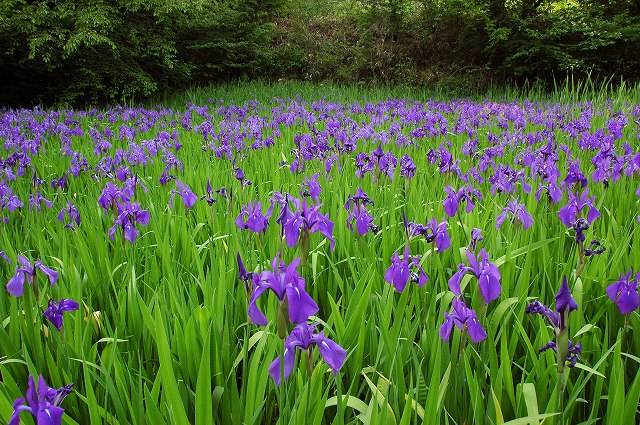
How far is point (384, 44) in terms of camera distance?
13703 mm

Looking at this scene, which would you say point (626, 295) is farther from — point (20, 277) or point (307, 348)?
point (20, 277)

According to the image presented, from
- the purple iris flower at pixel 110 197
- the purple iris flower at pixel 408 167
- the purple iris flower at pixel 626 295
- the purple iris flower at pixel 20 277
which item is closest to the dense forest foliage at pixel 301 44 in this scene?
the purple iris flower at pixel 110 197

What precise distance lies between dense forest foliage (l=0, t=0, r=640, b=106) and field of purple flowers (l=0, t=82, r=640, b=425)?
6.06 m

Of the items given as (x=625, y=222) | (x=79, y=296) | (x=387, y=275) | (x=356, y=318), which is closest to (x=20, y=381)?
(x=79, y=296)

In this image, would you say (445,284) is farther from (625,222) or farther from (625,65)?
(625,65)

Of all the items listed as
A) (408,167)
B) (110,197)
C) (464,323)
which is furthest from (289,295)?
(408,167)

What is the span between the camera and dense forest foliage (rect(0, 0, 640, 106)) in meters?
8.69

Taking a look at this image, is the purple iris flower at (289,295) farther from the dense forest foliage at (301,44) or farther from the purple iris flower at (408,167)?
the dense forest foliage at (301,44)

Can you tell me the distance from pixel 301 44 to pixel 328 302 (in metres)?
14.8

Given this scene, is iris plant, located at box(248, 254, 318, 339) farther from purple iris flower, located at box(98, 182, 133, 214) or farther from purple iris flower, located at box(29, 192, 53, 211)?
purple iris flower, located at box(29, 192, 53, 211)

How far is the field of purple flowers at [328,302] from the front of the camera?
1143 millimetres

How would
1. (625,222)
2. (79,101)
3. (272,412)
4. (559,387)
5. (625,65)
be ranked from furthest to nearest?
(625,65) < (79,101) < (625,222) < (272,412) < (559,387)

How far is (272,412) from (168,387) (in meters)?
0.39

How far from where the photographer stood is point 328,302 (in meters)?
1.90
